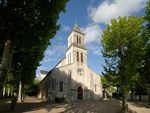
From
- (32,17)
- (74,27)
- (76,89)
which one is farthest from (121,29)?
(74,27)

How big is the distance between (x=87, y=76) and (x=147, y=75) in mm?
22300

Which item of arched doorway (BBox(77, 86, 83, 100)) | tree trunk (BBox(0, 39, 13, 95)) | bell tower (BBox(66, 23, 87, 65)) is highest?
bell tower (BBox(66, 23, 87, 65))

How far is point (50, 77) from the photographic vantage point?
47156mm

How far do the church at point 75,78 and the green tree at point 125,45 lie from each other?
2362cm

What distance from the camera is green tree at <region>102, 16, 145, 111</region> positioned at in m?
22.8

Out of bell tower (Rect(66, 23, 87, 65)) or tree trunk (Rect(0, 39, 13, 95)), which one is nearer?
tree trunk (Rect(0, 39, 13, 95))

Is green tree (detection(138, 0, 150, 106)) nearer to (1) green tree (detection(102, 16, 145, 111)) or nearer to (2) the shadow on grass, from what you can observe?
(1) green tree (detection(102, 16, 145, 111))

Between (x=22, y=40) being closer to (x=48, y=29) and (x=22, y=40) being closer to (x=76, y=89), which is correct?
(x=48, y=29)

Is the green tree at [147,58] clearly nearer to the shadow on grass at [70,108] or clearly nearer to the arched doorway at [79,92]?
the shadow on grass at [70,108]

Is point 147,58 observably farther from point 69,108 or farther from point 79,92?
point 79,92

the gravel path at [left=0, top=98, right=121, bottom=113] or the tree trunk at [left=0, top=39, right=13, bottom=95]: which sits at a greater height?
the tree trunk at [left=0, top=39, right=13, bottom=95]

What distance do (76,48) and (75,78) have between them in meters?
7.28

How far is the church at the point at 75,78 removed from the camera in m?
46.0

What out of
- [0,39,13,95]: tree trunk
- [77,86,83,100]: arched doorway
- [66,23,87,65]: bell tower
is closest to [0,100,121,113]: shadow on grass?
[0,39,13,95]: tree trunk
